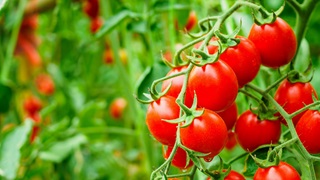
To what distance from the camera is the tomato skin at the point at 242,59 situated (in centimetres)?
51

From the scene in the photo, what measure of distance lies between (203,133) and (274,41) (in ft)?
0.38

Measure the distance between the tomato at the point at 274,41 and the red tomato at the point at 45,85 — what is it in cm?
109

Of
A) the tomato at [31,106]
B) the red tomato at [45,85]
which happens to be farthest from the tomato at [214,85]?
the red tomato at [45,85]

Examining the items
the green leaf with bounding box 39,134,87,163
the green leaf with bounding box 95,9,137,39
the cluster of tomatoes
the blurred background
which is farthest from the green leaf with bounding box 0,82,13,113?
the cluster of tomatoes

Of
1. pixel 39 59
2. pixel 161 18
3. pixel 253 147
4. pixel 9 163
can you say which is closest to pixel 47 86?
pixel 39 59

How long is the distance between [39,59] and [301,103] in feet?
3.72

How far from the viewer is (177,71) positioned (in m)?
0.52

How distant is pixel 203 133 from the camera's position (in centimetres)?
47

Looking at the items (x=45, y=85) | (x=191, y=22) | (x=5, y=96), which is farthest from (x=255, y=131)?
(x=45, y=85)

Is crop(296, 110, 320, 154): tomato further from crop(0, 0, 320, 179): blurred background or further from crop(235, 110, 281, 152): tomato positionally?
crop(0, 0, 320, 179): blurred background

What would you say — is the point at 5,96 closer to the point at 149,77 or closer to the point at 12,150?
the point at 12,150

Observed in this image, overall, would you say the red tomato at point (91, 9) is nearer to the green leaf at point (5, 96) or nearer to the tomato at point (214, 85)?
the green leaf at point (5, 96)

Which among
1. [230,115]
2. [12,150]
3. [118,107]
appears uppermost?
[230,115]

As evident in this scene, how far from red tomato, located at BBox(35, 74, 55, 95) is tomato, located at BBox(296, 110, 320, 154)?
3.71ft
